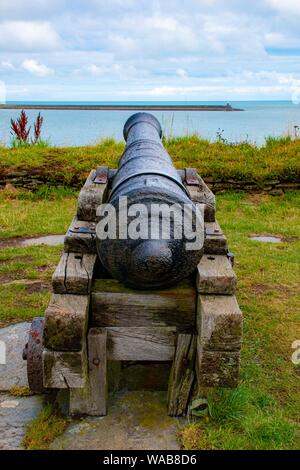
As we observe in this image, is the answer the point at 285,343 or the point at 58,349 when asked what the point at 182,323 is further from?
the point at 285,343

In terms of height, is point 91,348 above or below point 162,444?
above

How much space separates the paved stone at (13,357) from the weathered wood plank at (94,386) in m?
0.45

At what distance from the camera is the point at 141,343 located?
2.96 m

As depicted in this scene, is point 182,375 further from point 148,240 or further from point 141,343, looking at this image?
point 148,240

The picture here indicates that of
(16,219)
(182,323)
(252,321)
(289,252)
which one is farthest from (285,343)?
(16,219)

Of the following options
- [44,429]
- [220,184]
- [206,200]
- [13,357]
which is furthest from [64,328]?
[220,184]

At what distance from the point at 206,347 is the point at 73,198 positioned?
224 inches

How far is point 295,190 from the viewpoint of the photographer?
27.9ft

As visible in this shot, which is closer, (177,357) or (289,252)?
(177,357)

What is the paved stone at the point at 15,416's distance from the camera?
2666mm

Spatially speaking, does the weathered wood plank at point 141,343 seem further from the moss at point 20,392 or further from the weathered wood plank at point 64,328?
the moss at point 20,392

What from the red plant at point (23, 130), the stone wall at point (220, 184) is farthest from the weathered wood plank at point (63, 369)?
the red plant at point (23, 130)

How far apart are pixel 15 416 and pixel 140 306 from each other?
0.79 meters

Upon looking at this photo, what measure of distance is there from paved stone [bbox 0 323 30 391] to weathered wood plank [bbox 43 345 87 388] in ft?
1.51
